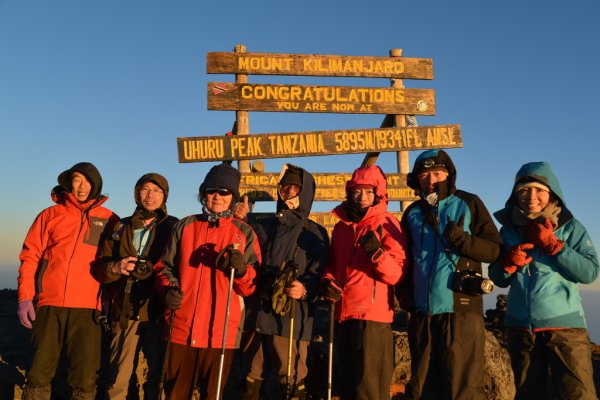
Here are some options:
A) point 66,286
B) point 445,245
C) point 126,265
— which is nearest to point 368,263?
point 445,245

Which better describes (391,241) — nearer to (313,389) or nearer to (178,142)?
(313,389)

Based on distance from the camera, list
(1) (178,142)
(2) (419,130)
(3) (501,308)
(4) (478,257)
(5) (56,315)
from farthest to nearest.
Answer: (2) (419,130) → (1) (178,142) → (3) (501,308) → (5) (56,315) → (4) (478,257)

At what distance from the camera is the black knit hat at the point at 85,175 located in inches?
203

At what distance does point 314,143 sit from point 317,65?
1.91m

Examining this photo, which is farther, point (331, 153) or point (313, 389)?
point (331, 153)

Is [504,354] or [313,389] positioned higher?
[504,354]

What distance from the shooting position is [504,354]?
596 centimetres

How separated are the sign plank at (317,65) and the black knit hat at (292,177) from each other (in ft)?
18.5

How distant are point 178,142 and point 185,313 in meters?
6.04

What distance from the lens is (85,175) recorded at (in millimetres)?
5152

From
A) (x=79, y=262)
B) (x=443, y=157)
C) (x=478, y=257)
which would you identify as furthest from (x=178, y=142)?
(x=478, y=257)

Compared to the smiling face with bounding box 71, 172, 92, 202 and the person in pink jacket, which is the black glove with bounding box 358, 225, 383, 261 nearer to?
the person in pink jacket

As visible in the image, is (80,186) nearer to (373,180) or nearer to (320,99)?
(373,180)

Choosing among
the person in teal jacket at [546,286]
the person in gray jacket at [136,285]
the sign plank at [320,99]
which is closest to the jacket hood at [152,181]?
the person in gray jacket at [136,285]
